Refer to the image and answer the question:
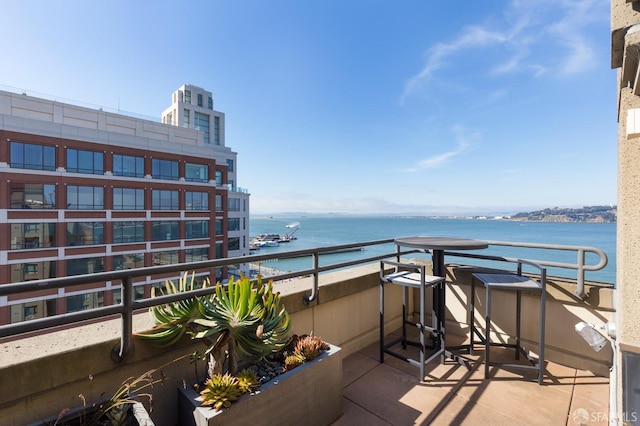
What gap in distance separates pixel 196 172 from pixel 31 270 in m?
18.3

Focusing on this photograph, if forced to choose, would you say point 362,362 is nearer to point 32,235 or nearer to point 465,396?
point 465,396

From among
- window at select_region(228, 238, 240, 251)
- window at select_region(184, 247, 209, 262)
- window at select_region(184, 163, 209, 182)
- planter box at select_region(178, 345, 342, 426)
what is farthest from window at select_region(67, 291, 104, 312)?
planter box at select_region(178, 345, 342, 426)

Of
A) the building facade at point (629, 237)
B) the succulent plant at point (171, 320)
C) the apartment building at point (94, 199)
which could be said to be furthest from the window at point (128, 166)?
the building facade at point (629, 237)

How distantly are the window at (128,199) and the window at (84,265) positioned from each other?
5756mm

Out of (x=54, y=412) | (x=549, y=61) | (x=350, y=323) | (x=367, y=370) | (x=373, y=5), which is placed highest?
(x=373, y=5)

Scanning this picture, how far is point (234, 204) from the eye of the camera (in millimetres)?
43969

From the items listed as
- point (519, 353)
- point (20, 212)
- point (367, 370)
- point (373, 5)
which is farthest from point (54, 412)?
point (20, 212)

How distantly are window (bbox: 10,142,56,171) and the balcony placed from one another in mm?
33357

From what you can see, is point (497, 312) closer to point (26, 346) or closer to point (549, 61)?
point (26, 346)

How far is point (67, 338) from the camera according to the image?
171cm

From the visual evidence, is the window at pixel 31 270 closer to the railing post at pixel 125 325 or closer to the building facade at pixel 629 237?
the railing post at pixel 125 325

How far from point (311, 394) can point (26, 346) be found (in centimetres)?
185

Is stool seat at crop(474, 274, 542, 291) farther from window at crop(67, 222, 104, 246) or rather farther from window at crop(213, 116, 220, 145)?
window at crop(213, 116, 220, 145)

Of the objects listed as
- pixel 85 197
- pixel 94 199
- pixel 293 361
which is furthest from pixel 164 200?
pixel 293 361
